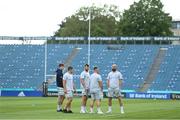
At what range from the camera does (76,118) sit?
22.7 m

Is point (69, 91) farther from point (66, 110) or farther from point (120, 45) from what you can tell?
point (120, 45)

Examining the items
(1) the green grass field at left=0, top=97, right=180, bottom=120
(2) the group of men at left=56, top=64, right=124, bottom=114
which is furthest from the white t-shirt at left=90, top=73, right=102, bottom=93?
(1) the green grass field at left=0, top=97, right=180, bottom=120

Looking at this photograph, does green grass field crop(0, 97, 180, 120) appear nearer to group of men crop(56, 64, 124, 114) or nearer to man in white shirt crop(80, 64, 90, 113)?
man in white shirt crop(80, 64, 90, 113)

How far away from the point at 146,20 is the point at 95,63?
25.5m

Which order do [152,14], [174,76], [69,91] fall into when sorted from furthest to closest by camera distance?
[152,14], [174,76], [69,91]

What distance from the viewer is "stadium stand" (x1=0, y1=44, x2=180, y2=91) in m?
66.8

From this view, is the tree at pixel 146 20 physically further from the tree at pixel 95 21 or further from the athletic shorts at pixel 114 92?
the athletic shorts at pixel 114 92

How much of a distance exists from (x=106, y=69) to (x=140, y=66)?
12.6 feet

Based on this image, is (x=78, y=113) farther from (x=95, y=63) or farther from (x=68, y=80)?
(x=95, y=63)

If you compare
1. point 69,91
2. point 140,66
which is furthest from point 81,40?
point 69,91

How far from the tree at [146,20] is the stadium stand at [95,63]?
21.6m

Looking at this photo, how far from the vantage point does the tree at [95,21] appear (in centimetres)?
10756

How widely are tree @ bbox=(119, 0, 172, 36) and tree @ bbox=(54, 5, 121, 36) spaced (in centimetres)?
1012

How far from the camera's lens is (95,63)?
232 ft
